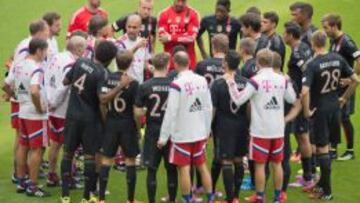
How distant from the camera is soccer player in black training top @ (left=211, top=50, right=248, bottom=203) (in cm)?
873

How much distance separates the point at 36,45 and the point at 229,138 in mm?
2866

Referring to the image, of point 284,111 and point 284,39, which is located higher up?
point 284,39

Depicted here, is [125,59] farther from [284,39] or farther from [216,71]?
[284,39]

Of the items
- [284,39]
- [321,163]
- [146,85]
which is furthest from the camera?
[284,39]

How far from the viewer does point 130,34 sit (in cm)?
1070

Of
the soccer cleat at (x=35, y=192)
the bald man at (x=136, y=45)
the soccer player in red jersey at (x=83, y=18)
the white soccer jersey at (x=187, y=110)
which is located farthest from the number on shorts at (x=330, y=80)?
the soccer player in red jersey at (x=83, y=18)

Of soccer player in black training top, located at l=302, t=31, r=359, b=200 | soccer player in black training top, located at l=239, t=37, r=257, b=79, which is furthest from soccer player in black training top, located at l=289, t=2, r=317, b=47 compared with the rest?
soccer player in black training top, located at l=239, t=37, r=257, b=79

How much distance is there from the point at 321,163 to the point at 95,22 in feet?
12.6

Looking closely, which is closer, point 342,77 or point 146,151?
point 146,151

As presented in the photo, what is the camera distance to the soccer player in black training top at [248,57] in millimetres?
9211

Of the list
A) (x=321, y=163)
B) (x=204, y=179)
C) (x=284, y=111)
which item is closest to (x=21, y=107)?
(x=204, y=179)

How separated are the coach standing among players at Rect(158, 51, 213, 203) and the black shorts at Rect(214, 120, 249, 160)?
0.24 meters

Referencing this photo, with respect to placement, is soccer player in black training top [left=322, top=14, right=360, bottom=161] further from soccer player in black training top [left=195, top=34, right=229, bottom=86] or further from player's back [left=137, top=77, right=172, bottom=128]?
player's back [left=137, top=77, right=172, bottom=128]

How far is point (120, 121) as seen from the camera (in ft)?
28.5
